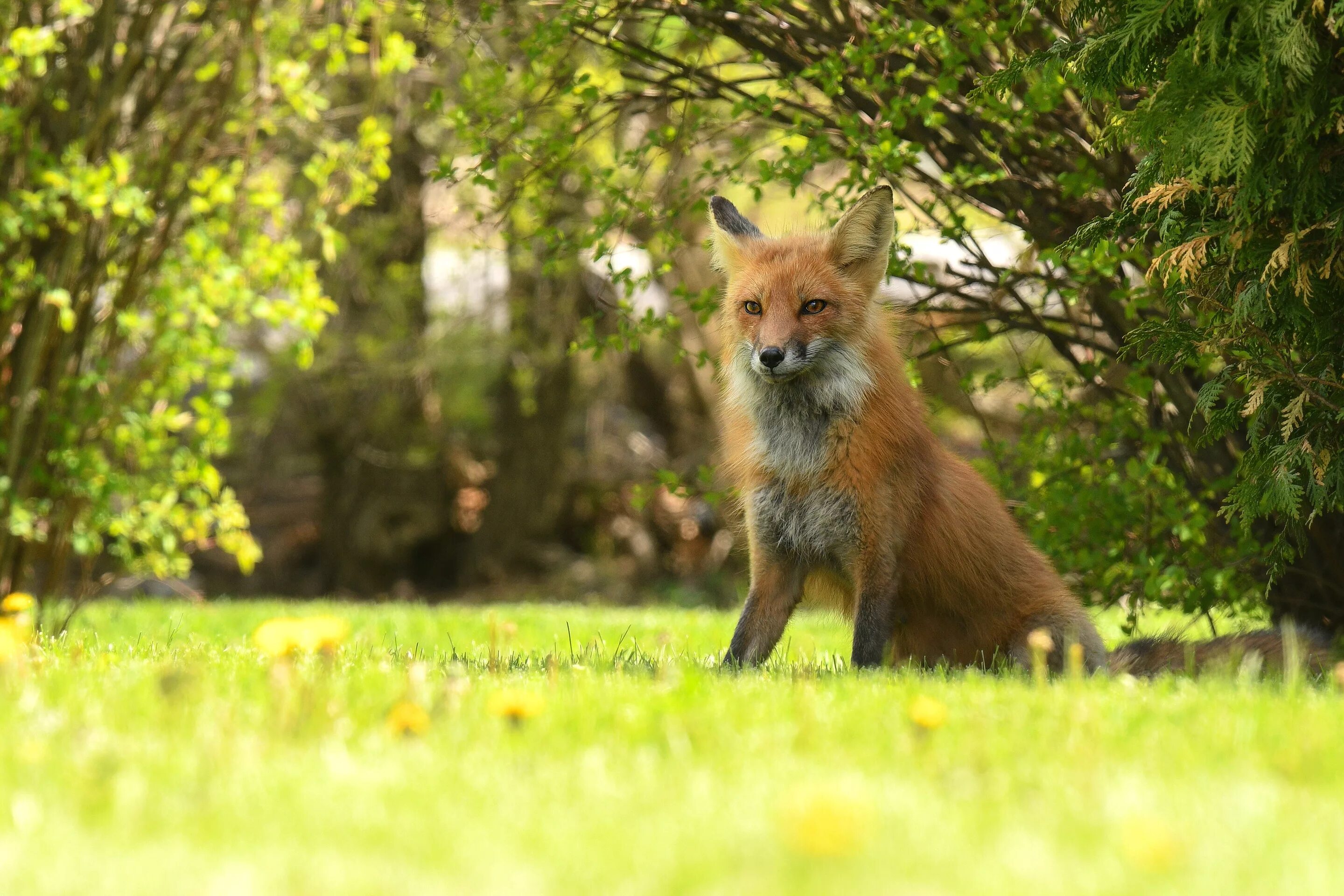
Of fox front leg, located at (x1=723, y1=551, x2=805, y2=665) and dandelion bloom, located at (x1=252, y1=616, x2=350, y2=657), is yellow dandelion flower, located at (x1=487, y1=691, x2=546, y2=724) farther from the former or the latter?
fox front leg, located at (x1=723, y1=551, x2=805, y2=665)

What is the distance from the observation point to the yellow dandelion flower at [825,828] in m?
2.00

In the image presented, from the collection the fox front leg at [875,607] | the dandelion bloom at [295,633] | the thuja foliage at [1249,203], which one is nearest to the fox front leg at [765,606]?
the fox front leg at [875,607]

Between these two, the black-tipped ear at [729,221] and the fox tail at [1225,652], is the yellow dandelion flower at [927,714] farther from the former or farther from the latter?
the black-tipped ear at [729,221]

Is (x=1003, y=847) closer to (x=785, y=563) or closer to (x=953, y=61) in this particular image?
(x=785, y=563)

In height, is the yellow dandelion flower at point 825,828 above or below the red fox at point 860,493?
below

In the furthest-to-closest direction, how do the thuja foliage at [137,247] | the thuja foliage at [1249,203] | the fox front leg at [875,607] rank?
the thuja foliage at [137,247] < the fox front leg at [875,607] < the thuja foliage at [1249,203]

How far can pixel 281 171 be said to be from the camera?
1413 cm

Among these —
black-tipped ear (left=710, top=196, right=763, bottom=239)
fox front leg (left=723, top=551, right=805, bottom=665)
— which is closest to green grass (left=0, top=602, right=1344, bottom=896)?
fox front leg (left=723, top=551, right=805, bottom=665)

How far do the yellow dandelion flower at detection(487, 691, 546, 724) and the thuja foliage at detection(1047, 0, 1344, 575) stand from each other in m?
2.80

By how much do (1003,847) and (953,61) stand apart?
4.34m

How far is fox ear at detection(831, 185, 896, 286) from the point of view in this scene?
5375 mm

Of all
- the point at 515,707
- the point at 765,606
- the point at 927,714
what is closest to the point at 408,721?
the point at 515,707

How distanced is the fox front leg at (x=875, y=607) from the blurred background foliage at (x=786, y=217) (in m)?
1.20

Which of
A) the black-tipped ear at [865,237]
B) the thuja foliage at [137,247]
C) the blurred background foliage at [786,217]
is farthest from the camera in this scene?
the thuja foliage at [137,247]
